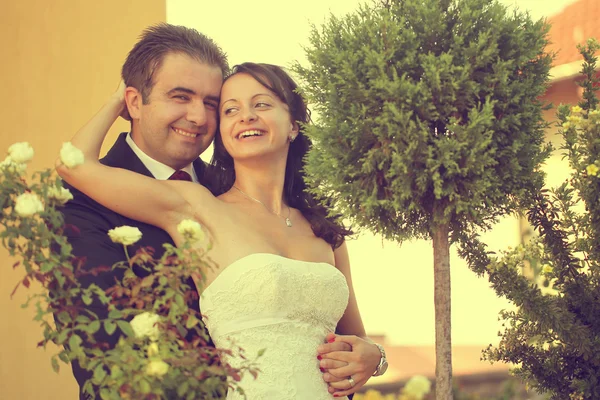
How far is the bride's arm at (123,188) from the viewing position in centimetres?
303

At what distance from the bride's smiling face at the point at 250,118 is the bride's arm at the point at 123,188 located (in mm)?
269

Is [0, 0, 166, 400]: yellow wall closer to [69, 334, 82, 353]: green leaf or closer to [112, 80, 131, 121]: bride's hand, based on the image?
[112, 80, 131, 121]: bride's hand

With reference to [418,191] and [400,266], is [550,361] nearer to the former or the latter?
[418,191]

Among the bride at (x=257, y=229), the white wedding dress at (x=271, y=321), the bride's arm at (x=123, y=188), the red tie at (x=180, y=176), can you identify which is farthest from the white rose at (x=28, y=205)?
the red tie at (x=180, y=176)

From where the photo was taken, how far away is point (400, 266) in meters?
6.84

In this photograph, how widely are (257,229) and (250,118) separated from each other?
1.55 ft

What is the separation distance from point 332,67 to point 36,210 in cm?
146

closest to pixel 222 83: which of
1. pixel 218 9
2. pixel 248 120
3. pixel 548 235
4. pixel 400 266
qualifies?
pixel 248 120

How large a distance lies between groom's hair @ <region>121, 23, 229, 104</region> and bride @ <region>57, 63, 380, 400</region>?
0.46 feet

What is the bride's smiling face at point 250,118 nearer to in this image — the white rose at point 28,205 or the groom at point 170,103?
the groom at point 170,103

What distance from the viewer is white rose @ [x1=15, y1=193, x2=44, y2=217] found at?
2117 millimetres

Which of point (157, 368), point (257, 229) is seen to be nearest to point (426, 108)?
point (257, 229)

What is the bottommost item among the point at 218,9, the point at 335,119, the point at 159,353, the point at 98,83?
the point at 159,353

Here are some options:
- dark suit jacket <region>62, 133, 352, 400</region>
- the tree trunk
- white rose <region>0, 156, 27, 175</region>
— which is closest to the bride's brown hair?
the tree trunk
